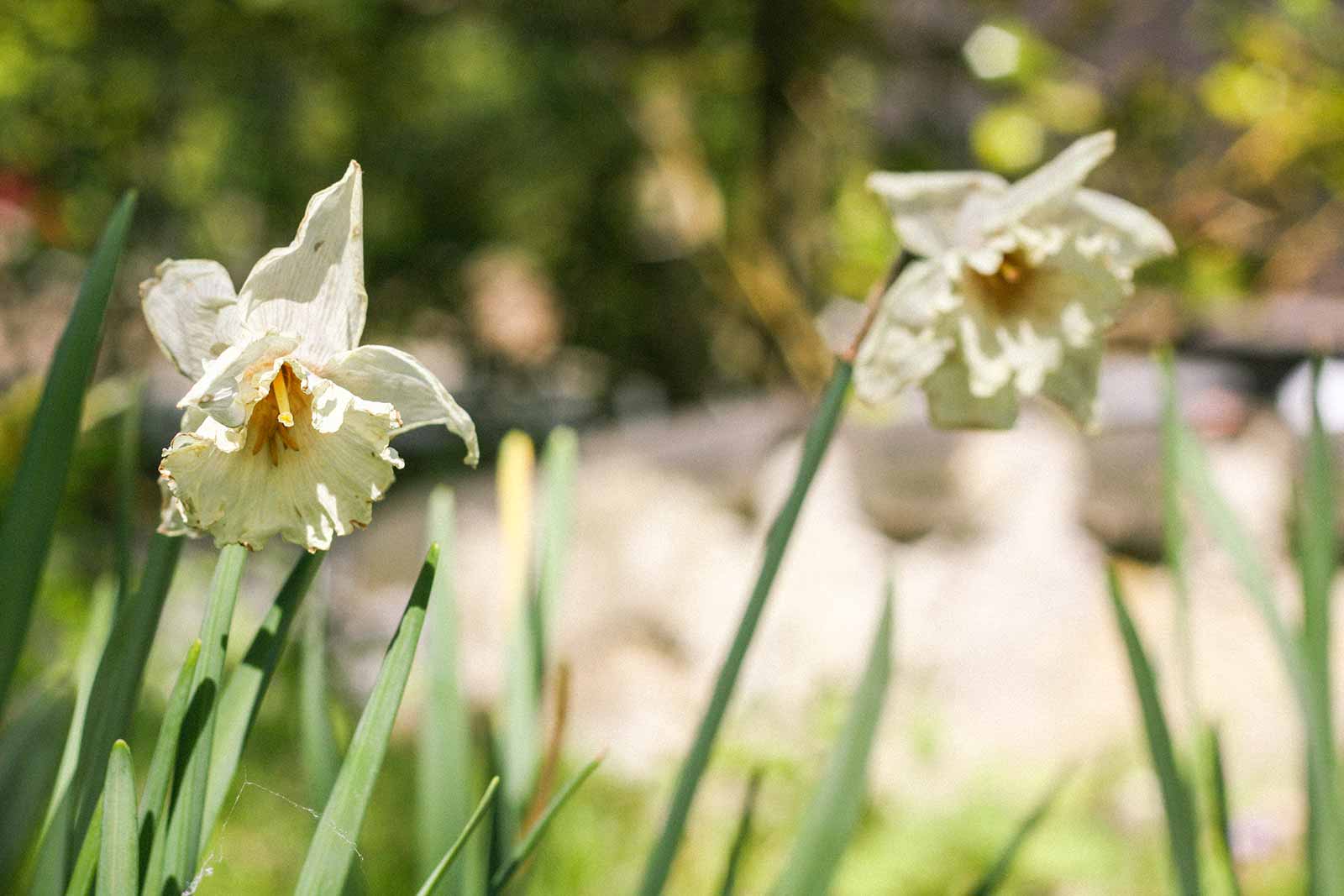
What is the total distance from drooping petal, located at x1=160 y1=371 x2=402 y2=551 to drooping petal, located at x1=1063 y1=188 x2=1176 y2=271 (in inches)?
13.5

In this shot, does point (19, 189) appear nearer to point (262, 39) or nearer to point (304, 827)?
point (262, 39)

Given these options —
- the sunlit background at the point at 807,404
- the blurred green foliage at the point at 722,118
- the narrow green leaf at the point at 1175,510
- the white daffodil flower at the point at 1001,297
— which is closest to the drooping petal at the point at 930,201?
the white daffodil flower at the point at 1001,297

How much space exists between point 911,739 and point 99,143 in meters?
2.55

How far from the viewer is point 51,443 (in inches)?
18.1

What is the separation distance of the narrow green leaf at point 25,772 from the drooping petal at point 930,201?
51 centimetres

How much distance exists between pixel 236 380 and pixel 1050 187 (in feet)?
1.20

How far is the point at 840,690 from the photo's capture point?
175 centimetres

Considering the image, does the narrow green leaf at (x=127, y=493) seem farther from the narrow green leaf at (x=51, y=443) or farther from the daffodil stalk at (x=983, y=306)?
the daffodil stalk at (x=983, y=306)

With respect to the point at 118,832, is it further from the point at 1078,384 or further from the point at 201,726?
the point at 1078,384

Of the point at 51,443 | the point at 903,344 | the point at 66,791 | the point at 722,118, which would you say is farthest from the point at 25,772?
the point at 722,118

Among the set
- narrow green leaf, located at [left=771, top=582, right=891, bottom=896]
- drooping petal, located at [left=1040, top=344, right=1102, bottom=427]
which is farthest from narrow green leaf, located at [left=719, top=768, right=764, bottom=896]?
drooping petal, located at [left=1040, top=344, right=1102, bottom=427]

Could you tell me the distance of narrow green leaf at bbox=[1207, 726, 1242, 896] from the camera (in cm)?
56

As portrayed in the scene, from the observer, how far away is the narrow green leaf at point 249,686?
0.45 meters

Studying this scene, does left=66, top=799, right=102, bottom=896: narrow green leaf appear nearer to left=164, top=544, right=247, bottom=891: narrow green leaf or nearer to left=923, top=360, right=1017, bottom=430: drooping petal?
left=164, top=544, right=247, bottom=891: narrow green leaf
